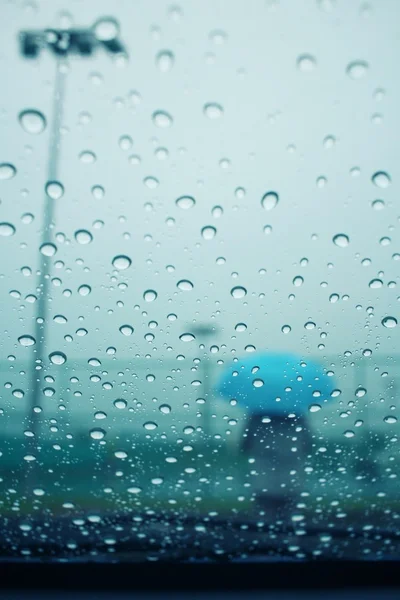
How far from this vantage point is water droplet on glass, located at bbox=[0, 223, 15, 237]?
2959 mm

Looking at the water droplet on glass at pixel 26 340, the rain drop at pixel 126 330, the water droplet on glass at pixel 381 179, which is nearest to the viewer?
the water droplet on glass at pixel 381 179

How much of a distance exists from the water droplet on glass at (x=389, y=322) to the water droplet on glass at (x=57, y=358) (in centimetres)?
168

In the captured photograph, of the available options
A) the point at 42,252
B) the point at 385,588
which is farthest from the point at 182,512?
the point at 42,252

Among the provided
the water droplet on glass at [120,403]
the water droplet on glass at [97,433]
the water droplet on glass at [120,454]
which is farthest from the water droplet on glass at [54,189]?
the water droplet on glass at [120,454]

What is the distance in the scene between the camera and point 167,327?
3240 millimetres

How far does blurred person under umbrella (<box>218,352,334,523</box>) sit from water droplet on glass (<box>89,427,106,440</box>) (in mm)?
659

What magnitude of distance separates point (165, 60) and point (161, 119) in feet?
0.85

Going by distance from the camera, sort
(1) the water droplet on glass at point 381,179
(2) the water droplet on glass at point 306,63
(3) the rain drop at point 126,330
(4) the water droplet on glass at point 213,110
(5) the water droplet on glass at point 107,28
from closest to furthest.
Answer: (5) the water droplet on glass at point 107,28 < (2) the water droplet on glass at point 306,63 < (4) the water droplet on glass at point 213,110 < (1) the water droplet on glass at point 381,179 < (3) the rain drop at point 126,330

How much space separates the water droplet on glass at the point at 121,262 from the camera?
123 inches

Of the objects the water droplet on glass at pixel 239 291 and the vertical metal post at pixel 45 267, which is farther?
the water droplet on glass at pixel 239 291

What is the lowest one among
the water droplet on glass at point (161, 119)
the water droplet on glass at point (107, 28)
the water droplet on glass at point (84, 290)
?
the water droplet on glass at point (84, 290)

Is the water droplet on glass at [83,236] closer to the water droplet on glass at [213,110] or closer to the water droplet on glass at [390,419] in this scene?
the water droplet on glass at [213,110]

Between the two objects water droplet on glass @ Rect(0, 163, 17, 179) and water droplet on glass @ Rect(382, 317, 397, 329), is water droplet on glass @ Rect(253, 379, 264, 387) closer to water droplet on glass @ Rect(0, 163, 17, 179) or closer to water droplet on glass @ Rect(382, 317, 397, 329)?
water droplet on glass @ Rect(382, 317, 397, 329)

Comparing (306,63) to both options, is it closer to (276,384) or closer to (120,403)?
(276,384)
